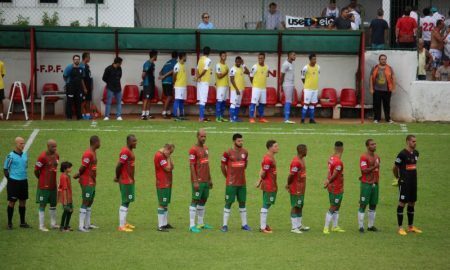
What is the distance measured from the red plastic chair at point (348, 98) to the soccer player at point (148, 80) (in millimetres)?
5831

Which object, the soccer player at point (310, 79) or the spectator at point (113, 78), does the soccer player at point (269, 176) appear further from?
the spectator at point (113, 78)

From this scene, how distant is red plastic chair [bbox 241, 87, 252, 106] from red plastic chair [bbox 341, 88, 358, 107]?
2836 mm

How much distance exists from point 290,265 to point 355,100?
15.6 metres

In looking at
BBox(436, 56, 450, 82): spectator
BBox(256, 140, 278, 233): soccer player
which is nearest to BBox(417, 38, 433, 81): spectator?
BBox(436, 56, 450, 82): spectator

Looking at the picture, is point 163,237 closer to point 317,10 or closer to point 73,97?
point 73,97

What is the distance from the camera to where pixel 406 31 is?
119 ft

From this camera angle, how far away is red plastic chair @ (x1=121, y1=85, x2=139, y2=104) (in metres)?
35.8

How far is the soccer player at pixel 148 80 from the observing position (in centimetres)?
3431

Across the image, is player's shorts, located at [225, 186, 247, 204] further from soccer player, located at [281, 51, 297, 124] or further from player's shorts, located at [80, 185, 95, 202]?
soccer player, located at [281, 51, 297, 124]

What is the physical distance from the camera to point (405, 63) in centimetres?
3506

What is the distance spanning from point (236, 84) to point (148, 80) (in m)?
2.61

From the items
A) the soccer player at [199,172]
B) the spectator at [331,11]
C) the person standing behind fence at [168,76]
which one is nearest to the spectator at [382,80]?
the spectator at [331,11]

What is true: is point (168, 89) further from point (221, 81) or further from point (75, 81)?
point (75, 81)

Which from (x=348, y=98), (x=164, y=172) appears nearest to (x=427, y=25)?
(x=348, y=98)
